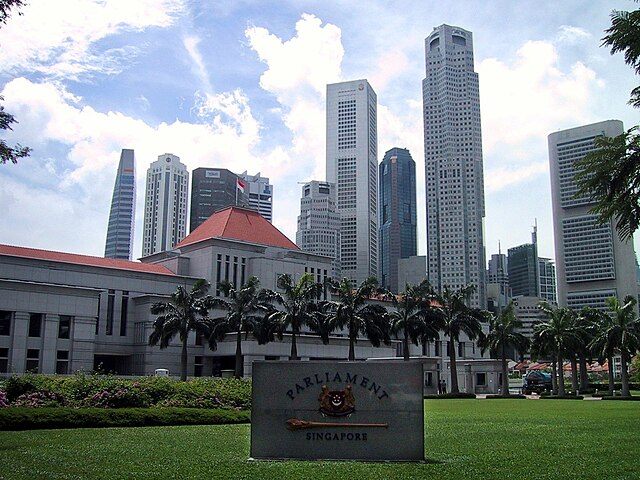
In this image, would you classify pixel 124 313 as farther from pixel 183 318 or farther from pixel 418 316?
pixel 418 316

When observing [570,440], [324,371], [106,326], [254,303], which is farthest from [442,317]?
[324,371]

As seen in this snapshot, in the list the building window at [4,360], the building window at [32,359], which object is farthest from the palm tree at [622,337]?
the building window at [4,360]

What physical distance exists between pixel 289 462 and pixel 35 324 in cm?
5036

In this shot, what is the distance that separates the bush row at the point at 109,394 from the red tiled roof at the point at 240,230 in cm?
4579

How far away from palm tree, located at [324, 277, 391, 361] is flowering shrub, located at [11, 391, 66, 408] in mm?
32704

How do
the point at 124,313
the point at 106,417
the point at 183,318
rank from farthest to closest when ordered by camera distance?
the point at 124,313
the point at 183,318
the point at 106,417

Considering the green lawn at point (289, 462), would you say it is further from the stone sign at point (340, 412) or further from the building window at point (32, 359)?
the building window at point (32, 359)

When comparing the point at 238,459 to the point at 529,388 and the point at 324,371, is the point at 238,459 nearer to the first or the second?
the point at 324,371

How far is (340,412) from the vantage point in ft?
47.4

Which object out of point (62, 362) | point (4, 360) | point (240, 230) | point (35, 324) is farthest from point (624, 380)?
point (4, 360)

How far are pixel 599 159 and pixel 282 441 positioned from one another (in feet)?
A: 29.7

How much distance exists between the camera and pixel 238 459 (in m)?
14.2

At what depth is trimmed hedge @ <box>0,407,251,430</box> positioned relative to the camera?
2102cm

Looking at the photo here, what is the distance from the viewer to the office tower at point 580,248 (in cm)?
16462
